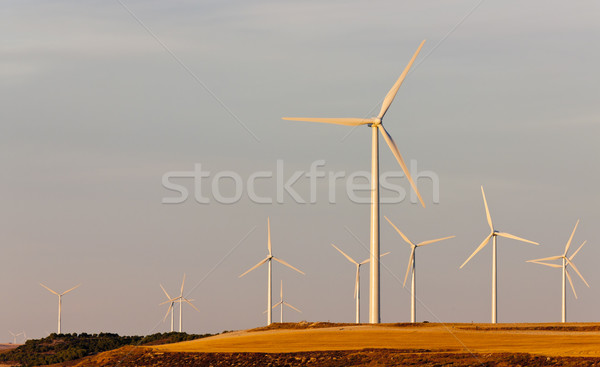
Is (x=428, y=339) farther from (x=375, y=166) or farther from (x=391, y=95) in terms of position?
(x=391, y=95)

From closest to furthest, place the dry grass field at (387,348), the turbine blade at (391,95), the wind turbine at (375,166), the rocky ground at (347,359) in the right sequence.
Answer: the rocky ground at (347,359) → the dry grass field at (387,348) → the wind turbine at (375,166) → the turbine blade at (391,95)

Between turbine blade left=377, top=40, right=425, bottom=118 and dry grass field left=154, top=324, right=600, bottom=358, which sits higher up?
turbine blade left=377, top=40, right=425, bottom=118

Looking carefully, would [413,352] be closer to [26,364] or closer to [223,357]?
[223,357]

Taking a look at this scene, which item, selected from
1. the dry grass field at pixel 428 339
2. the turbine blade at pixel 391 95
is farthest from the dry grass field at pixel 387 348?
the turbine blade at pixel 391 95

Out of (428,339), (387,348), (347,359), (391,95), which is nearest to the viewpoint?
(347,359)

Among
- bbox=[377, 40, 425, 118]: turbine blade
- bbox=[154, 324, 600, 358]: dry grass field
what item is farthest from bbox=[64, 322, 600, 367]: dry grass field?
bbox=[377, 40, 425, 118]: turbine blade

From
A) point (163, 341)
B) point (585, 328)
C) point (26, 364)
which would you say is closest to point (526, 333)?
point (585, 328)

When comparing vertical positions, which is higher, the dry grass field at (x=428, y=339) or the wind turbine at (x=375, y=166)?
the wind turbine at (x=375, y=166)

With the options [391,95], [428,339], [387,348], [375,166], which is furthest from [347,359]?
[391,95]

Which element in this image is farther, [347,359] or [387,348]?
[387,348]

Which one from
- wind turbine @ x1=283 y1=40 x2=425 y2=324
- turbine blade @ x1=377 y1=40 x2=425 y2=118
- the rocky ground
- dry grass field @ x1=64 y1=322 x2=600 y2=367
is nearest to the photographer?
the rocky ground

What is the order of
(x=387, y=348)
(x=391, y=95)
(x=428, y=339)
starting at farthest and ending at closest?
1. (x=391, y=95)
2. (x=428, y=339)
3. (x=387, y=348)

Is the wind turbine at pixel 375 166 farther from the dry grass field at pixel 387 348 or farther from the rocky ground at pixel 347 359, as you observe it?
the rocky ground at pixel 347 359

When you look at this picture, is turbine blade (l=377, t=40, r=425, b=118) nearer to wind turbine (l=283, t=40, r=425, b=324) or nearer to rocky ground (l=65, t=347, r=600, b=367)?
wind turbine (l=283, t=40, r=425, b=324)
